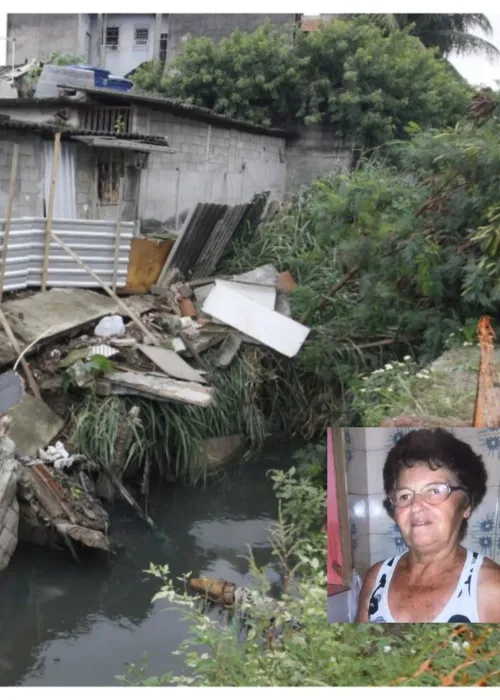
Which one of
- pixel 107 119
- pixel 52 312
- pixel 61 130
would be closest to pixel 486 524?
pixel 52 312

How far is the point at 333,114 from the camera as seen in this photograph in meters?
11.0

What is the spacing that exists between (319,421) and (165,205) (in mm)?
3411

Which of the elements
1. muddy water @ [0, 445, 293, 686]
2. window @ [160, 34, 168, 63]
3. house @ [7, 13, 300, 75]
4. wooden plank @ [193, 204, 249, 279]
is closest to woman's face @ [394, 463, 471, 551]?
muddy water @ [0, 445, 293, 686]

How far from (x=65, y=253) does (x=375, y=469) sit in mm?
5461

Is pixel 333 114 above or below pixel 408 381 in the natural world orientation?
above

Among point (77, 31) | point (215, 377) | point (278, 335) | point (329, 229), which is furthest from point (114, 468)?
point (77, 31)

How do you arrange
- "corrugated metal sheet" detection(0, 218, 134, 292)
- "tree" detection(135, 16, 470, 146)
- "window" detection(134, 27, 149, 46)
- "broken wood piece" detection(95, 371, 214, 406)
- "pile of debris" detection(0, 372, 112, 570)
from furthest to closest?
"tree" detection(135, 16, 470, 146), "window" detection(134, 27, 149, 46), "corrugated metal sheet" detection(0, 218, 134, 292), "broken wood piece" detection(95, 371, 214, 406), "pile of debris" detection(0, 372, 112, 570)

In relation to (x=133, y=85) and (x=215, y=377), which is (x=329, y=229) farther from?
(x=133, y=85)

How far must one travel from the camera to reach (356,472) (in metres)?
3.97

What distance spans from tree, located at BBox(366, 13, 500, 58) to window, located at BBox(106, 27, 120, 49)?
407cm

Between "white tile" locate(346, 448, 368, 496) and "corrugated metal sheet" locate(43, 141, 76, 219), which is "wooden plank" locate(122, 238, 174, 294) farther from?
"white tile" locate(346, 448, 368, 496)

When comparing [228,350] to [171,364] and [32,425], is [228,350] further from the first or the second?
[32,425]

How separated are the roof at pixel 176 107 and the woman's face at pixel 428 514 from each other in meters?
6.33

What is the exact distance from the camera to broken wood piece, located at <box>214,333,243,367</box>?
8.17 meters
